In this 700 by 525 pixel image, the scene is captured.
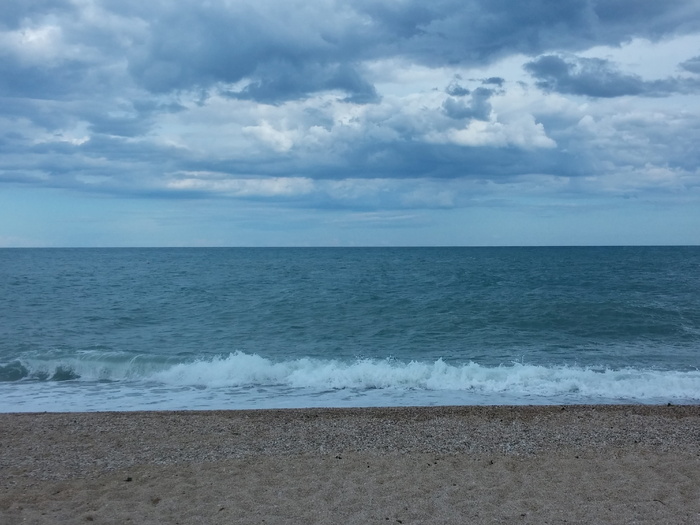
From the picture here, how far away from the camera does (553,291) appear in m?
35.2

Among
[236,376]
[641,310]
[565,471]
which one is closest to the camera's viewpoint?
[565,471]

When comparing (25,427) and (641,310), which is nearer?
(25,427)

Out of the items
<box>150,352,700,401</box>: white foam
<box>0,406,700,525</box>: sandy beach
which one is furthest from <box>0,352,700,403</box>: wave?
<box>0,406,700,525</box>: sandy beach

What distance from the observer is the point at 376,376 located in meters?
14.7

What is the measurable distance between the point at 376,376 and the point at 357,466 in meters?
6.71

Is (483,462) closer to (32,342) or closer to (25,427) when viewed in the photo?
(25,427)

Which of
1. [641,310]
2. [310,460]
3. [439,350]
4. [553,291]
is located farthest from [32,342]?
[553,291]

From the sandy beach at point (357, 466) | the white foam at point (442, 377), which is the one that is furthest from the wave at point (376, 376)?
the sandy beach at point (357, 466)

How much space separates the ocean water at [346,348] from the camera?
13.3 meters

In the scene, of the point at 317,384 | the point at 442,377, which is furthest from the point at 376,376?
the point at 442,377

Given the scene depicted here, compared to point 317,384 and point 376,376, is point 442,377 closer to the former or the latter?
point 376,376

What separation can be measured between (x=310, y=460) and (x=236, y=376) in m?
7.27

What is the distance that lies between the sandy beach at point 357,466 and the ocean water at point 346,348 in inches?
82.2

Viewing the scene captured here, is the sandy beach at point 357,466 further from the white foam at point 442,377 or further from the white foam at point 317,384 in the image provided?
the white foam at point 442,377
